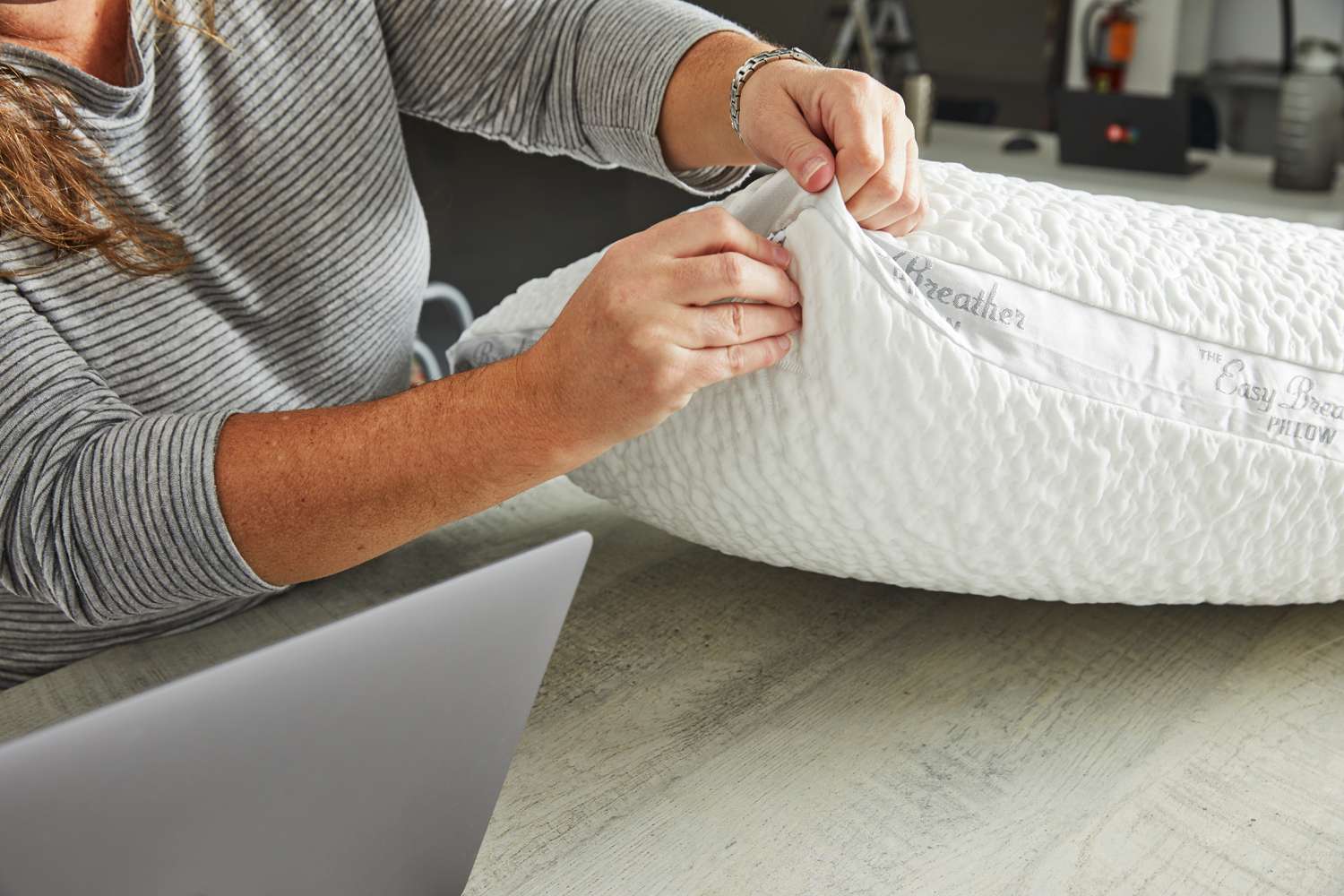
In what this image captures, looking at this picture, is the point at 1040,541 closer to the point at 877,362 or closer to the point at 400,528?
the point at 877,362

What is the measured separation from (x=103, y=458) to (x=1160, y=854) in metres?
0.59

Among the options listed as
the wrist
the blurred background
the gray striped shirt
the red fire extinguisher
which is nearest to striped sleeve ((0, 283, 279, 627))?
the gray striped shirt

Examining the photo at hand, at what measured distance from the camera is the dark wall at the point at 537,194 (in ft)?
8.63

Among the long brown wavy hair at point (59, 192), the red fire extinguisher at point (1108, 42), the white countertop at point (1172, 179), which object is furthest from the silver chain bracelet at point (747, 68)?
the red fire extinguisher at point (1108, 42)

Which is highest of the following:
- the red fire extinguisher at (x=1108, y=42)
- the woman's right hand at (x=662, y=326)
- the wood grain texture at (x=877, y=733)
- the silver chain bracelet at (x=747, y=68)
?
the silver chain bracelet at (x=747, y=68)

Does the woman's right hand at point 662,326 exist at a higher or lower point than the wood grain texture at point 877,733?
higher

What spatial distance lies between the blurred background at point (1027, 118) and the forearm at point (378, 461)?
70.7 inches

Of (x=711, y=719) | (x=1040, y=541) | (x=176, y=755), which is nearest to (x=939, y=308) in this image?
(x=1040, y=541)

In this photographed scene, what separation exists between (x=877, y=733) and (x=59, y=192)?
62cm

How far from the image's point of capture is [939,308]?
0.63 metres

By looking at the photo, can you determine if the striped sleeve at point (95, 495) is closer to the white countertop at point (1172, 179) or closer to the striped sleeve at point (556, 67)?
the striped sleeve at point (556, 67)

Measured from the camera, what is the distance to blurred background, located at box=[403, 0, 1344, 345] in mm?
2359

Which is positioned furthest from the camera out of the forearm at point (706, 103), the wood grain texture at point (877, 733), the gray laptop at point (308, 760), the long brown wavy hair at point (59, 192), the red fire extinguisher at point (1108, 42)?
the red fire extinguisher at point (1108, 42)

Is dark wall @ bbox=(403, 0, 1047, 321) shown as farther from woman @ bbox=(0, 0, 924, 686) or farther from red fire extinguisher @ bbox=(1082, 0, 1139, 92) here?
woman @ bbox=(0, 0, 924, 686)
